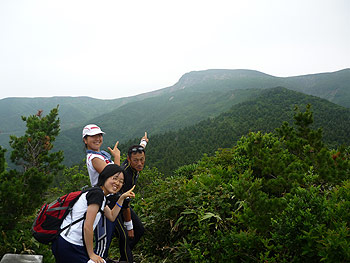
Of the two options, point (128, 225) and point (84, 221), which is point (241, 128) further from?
point (84, 221)

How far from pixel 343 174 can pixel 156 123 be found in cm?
10792

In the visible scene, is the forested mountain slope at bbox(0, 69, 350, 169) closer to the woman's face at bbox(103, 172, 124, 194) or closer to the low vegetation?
the low vegetation

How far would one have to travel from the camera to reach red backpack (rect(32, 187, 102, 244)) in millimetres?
1865

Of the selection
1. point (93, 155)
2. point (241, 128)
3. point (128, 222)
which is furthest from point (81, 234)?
point (241, 128)

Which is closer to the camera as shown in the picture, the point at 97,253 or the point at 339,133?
the point at 97,253

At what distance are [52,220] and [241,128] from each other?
175 feet

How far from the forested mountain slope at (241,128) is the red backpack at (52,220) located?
102 feet

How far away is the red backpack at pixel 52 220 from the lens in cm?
187

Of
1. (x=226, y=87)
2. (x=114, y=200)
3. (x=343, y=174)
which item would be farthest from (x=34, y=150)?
(x=226, y=87)

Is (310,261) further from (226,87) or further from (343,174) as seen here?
(226,87)

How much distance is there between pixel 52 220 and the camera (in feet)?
6.18

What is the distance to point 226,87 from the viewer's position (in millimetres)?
158250

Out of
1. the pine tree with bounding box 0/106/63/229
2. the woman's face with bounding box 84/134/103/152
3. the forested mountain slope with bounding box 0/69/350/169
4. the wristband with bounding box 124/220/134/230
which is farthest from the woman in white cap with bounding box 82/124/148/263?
the forested mountain slope with bounding box 0/69/350/169

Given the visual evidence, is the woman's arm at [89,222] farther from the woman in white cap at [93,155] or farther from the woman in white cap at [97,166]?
the woman in white cap at [93,155]
